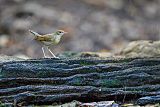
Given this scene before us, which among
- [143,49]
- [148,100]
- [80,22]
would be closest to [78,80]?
[148,100]

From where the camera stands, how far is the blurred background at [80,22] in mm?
20719

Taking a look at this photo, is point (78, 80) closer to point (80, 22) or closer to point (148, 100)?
point (148, 100)

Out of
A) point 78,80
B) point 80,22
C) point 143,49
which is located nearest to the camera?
point 78,80

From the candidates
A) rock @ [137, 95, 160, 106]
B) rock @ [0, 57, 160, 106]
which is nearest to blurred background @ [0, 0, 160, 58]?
rock @ [0, 57, 160, 106]

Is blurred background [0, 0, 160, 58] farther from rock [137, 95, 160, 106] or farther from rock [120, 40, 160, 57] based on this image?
rock [137, 95, 160, 106]

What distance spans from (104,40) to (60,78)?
1169 cm

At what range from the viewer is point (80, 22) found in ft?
72.6

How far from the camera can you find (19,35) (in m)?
21.2

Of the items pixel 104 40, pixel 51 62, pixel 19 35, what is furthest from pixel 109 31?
pixel 51 62

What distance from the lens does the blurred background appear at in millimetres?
20719

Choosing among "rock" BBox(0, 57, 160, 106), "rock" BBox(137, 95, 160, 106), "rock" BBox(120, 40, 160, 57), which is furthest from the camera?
"rock" BBox(120, 40, 160, 57)

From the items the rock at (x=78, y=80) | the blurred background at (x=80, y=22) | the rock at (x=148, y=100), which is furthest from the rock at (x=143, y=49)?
the blurred background at (x=80, y=22)

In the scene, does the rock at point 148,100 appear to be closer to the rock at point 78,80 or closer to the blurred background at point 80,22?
the rock at point 78,80

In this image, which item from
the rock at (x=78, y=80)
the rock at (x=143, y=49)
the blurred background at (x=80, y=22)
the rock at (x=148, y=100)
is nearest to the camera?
the rock at (x=148, y=100)
